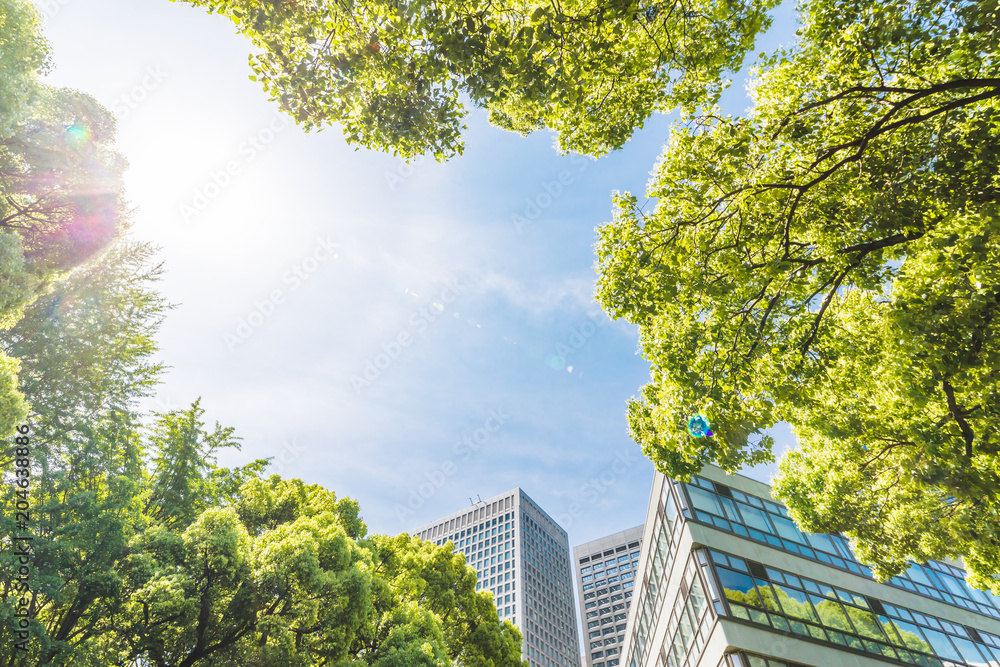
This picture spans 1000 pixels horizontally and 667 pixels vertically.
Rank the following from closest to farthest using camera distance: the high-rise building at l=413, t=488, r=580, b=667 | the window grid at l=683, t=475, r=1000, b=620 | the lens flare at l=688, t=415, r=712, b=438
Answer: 1. the lens flare at l=688, t=415, r=712, b=438
2. the window grid at l=683, t=475, r=1000, b=620
3. the high-rise building at l=413, t=488, r=580, b=667

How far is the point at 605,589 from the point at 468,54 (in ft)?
404

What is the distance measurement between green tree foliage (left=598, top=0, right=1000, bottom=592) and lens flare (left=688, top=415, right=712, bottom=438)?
0.44 ft

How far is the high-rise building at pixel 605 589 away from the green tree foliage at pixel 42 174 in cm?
10566

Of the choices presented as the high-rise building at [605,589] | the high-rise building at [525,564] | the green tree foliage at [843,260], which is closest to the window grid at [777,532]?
the green tree foliage at [843,260]

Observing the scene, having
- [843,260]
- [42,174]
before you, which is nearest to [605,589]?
[843,260]

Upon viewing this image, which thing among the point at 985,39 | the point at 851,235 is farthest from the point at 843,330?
the point at 985,39

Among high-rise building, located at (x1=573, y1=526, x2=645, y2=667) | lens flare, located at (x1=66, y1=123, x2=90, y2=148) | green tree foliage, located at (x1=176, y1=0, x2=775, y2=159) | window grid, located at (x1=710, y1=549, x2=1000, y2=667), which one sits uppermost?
high-rise building, located at (x1=573, y1=526, x2=645, y2=667)

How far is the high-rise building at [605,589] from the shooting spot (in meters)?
95.5

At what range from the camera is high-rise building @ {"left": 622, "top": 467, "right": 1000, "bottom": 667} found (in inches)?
554

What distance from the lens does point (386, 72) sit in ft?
20.1

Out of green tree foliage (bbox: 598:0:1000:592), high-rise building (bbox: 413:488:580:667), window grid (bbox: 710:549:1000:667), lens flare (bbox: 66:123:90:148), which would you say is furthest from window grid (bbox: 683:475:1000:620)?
high-rise building (bbox: 413:488:580:667)

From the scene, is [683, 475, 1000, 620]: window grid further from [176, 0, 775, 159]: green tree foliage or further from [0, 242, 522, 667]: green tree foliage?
[176, 0, 775, 159]: green tree foliage

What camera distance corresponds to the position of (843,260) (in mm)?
6797

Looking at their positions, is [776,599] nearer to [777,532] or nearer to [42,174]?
[777,532]
